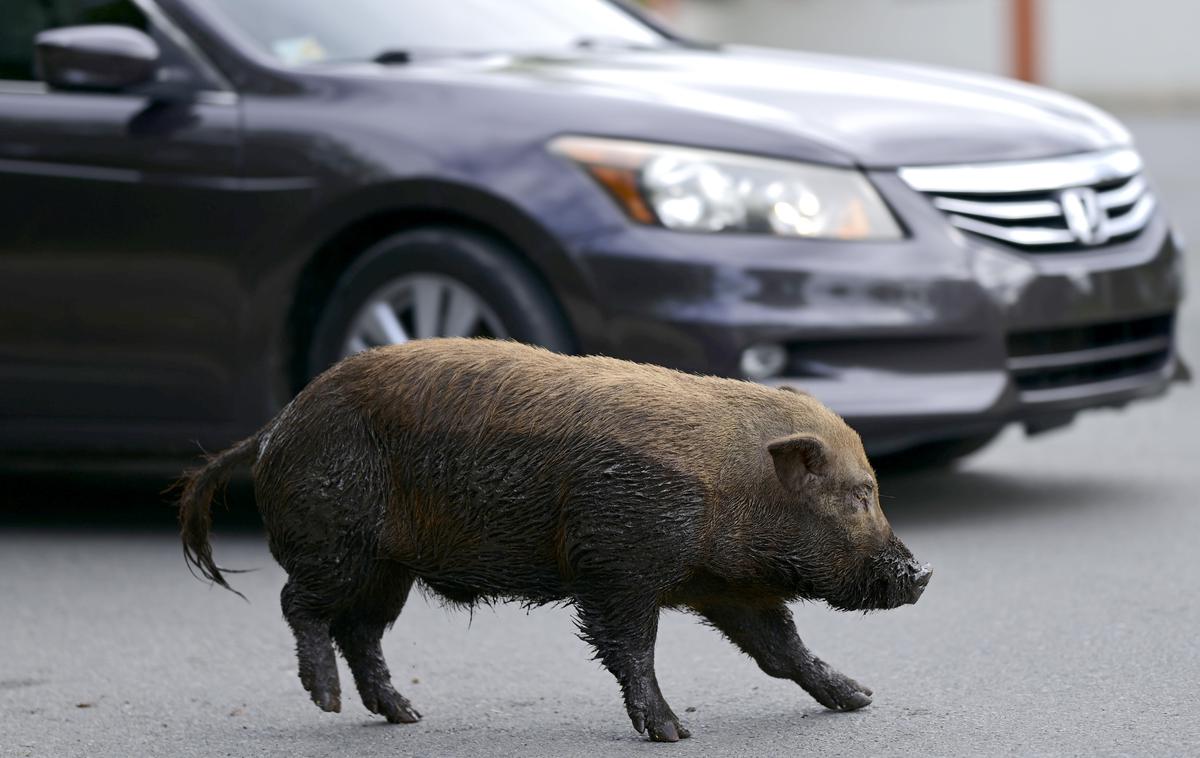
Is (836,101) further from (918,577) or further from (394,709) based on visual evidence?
(394,709)

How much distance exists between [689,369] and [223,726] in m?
2.00

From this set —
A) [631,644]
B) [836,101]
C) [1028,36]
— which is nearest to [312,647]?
[631,644]

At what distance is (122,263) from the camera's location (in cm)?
652

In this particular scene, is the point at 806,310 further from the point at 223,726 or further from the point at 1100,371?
the point at 223,726

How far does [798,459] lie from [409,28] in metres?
3.44

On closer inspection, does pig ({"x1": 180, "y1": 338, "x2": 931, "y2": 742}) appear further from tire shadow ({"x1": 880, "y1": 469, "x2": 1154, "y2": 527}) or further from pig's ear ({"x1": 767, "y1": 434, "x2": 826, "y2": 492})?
tire shadow ({"x1": 880, "y1": 469, "x2": 1154, "y2": 527})

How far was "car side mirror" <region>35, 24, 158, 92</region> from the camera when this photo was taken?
645 centimetres

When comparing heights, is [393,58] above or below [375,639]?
above

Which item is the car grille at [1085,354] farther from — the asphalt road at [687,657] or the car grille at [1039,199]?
the asphalt road at [687,657]

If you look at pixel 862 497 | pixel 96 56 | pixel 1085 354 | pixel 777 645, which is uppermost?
pixel 96 56

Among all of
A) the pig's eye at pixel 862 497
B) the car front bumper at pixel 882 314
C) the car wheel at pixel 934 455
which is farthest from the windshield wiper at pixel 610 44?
the pig's eye at pixel 862 497

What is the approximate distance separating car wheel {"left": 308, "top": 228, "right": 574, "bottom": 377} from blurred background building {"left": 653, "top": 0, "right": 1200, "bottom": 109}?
2461cm

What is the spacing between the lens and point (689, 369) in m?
6.13

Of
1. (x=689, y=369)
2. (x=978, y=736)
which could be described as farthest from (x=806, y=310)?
(x=978, y=736)
